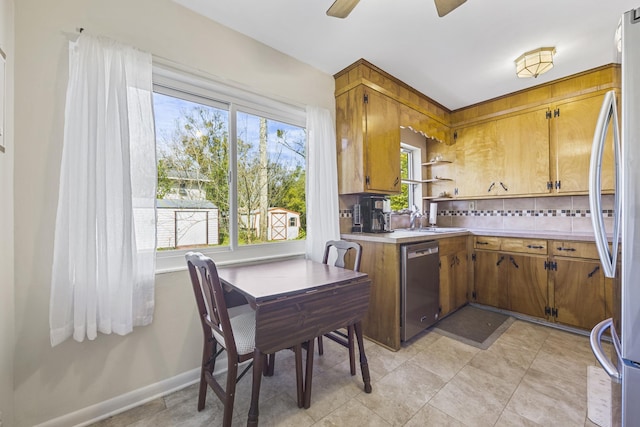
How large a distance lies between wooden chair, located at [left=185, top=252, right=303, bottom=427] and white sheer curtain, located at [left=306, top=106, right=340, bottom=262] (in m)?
0.93

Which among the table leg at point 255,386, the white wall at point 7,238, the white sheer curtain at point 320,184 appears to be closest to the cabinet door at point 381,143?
the white sheer curtain at point 320,184

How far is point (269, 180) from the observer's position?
231cm

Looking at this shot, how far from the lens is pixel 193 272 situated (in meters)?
1.44

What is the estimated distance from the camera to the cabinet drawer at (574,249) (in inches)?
91.0

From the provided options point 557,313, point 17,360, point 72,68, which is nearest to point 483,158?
point 557,313

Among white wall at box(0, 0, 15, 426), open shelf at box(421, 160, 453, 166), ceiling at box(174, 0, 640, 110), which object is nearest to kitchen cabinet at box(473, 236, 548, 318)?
open shelf at box(421, 160, 453, 166)

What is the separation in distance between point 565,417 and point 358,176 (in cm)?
203

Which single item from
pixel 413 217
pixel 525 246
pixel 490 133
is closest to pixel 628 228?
pixel 525 246

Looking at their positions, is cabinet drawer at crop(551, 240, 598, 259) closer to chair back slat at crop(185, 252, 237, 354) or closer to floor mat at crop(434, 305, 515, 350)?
floor mat at crop(434, 305, 515, 350)

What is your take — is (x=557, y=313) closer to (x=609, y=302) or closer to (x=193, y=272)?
(x=609, y=302)

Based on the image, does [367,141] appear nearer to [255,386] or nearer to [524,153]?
[524,153]

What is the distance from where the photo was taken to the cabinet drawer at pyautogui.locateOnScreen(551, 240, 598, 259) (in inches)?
91.0

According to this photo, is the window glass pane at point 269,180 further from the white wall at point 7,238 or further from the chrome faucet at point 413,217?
the chrome faucet at point 413,217

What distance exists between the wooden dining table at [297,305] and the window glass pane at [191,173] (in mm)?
430
